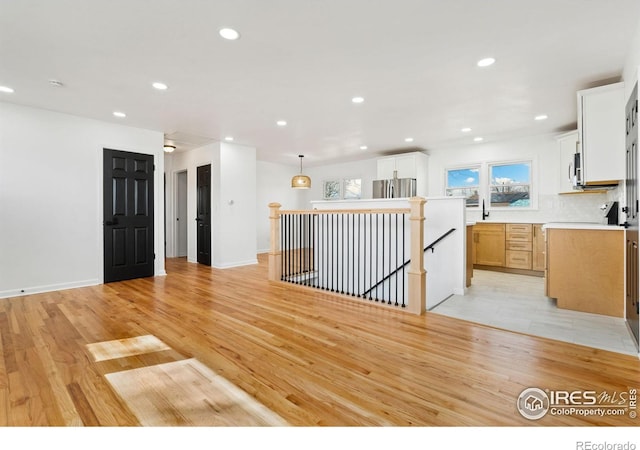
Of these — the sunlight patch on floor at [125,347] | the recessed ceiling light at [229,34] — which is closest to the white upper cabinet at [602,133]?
the recessed ceiling light at [229,34]

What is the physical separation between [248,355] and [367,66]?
9.62ft

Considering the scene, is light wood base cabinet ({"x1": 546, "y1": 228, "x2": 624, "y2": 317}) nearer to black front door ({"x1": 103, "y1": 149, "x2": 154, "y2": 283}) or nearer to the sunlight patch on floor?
the sunlight patch on floor

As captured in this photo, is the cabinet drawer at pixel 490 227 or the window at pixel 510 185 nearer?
the cabinet drawer at pixel 490 227

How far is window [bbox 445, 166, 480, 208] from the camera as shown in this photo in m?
6.58

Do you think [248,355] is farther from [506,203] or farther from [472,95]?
[506,203]

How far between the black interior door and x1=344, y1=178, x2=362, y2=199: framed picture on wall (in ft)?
20.2

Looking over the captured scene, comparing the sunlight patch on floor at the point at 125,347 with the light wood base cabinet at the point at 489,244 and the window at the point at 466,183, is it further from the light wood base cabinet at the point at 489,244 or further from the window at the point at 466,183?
the window at the point at 466,183

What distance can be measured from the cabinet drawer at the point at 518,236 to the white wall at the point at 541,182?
47 centimetres

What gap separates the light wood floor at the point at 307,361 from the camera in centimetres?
168

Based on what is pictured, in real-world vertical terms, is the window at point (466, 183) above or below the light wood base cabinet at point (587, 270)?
above

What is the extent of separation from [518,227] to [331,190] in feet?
17.1

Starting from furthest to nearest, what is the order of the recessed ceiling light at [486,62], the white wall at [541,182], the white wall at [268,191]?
the white wall at [268,191] → the white wall at [541,182] → the recessed ceiling light at [486,62]
